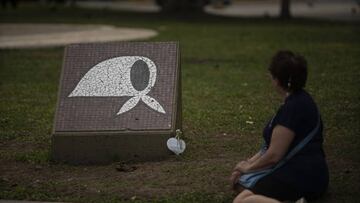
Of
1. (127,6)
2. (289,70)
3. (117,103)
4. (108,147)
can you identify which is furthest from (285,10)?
(289,70)

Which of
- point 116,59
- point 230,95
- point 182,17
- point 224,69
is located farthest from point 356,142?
point 182,17

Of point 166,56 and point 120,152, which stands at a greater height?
point 166,56

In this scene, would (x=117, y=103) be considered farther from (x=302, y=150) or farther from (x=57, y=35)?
(x=57, y=35)

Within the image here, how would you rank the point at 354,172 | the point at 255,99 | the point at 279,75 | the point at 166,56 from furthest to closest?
the point at 255,99, the point at 166,56, the point at 354,172, the point at 279,75

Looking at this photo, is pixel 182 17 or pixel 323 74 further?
pixel 182 17

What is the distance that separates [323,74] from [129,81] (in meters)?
5.90

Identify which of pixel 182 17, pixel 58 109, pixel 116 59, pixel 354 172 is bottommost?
pixel 354 172

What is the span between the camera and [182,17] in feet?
95.6

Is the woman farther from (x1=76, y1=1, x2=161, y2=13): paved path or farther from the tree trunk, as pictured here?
(x1=76, y1=1, x2=161, y2=13): paved path

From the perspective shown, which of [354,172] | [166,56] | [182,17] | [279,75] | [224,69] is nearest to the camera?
[279,75]

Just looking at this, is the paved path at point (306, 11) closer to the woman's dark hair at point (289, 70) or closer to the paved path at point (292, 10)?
the paved path at point (292, 10)

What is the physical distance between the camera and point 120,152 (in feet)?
23.1

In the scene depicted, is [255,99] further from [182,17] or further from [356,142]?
[182,17]

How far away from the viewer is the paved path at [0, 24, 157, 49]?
18.6 metres
